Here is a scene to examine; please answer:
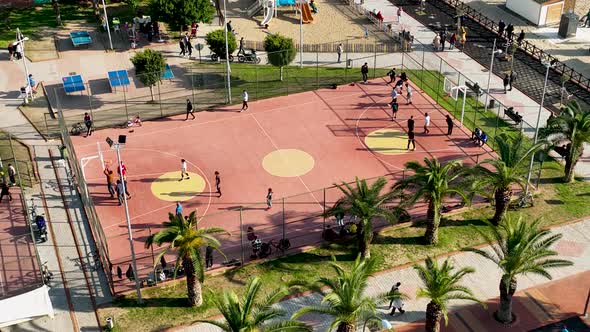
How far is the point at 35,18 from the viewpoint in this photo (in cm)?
6838

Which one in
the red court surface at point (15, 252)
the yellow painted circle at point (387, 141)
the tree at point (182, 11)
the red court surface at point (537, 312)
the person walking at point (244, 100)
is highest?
the tree at point (182, 11)

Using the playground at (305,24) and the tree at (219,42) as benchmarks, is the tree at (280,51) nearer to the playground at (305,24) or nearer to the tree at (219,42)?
the tree at (219,42)

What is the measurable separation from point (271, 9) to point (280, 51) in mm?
13752

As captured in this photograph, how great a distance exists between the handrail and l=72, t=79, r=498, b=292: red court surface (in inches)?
494

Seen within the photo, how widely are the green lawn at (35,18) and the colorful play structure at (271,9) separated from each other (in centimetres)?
1588

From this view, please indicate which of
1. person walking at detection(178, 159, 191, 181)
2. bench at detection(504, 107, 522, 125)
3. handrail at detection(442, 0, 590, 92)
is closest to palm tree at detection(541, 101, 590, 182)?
bench at detection(504, 107, 522, 125)

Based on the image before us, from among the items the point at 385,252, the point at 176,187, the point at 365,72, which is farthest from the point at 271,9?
the point at 385,252

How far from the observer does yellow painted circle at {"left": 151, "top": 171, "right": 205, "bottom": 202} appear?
44.2 metres

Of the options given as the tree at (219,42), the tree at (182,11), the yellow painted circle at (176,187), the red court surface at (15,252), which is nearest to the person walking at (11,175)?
the red court surface at (15,252)

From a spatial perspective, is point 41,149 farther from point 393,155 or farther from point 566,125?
point 566,125

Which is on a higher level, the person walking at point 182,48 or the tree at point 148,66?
the tree at point 148,66

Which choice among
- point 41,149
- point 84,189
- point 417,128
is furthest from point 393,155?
point 41,149

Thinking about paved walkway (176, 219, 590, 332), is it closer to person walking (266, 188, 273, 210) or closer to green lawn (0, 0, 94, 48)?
person walking (266, 188, 273, 210)

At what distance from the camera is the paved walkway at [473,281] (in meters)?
35.6
